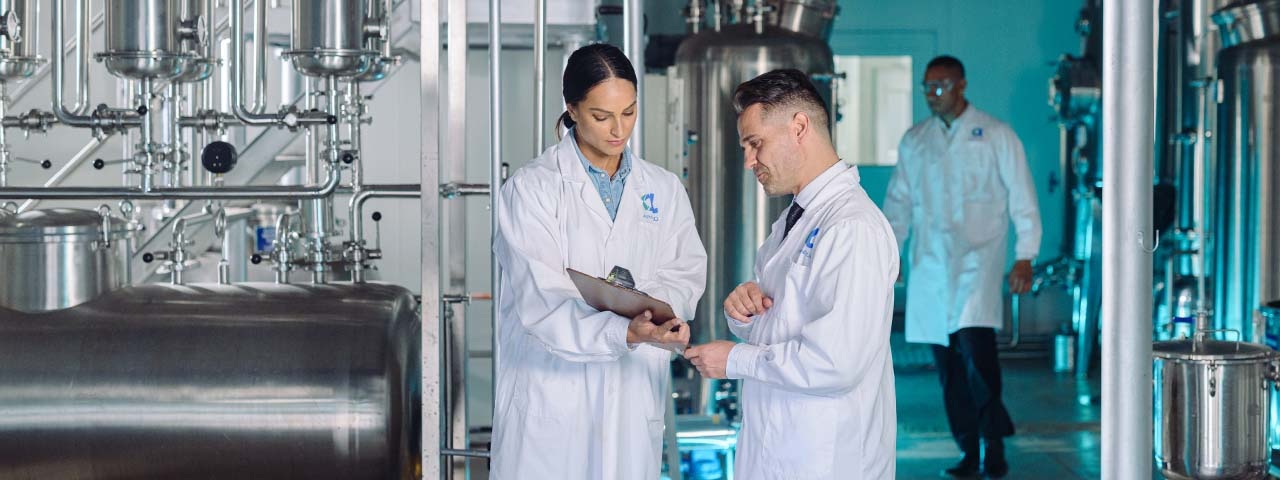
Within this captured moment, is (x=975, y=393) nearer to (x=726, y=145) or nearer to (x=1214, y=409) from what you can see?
(x=1214, y=409)

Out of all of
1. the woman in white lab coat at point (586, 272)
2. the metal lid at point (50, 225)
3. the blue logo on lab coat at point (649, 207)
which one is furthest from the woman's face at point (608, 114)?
the metal lid at point (50, 225)

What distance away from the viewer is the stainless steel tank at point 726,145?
4750mm

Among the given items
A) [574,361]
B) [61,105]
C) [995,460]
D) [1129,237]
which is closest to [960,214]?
[995,460]

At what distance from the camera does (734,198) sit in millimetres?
4797

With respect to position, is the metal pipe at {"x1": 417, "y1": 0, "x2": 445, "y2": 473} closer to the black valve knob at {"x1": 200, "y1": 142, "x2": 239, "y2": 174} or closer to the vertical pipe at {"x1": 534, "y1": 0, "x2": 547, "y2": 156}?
the vertical pipe at {"x1": 534, "y1": 0, "x2": 547, "y2": 156}

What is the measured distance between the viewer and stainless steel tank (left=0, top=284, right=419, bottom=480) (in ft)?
9.20

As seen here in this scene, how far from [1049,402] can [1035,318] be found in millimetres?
1326

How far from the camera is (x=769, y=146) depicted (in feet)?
6.47

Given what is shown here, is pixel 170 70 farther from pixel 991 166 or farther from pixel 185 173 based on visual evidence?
pixel 991 166

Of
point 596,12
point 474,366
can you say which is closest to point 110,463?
point 596,12

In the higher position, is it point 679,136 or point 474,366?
point 679,136

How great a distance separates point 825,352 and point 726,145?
9.78 feet

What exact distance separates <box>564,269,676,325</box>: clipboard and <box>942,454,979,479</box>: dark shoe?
224 cm

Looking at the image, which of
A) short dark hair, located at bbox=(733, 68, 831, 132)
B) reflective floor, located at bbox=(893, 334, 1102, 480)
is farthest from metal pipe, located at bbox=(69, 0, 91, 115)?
reflective floor, located at bbox=(893, 334, 1102, 480)
